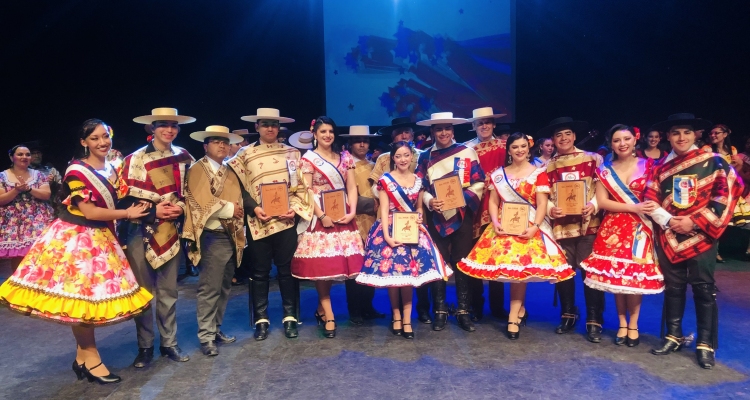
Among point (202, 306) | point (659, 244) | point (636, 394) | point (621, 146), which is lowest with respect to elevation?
point (636, 394)

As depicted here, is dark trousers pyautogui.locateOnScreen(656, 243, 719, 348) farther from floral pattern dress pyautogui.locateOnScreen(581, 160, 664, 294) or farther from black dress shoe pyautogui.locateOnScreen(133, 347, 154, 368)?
black dress shoe pyautogui.locateOnScreen(133, 347, 154, 368)

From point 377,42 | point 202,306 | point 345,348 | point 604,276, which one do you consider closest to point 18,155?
point 202,306

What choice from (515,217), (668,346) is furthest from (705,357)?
(515,217)

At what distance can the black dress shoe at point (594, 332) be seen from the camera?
140 inches

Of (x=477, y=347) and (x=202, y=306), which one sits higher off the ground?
(x=202, y=306)

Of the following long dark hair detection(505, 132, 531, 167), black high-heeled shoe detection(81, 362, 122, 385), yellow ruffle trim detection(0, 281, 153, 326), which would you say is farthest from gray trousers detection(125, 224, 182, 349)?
long dark hair detection(505, 132, 531, 167)

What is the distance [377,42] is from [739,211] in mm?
5173

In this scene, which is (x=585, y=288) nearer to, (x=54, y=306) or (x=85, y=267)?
(x=85, y=267)

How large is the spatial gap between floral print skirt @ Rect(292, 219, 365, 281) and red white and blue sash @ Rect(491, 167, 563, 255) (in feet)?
3.76

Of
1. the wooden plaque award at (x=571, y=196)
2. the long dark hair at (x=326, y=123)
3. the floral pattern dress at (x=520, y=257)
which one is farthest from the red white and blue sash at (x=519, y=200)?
the long dark hair at (x=326, y=123)

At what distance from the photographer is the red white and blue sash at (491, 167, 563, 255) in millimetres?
3555

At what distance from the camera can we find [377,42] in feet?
24.8

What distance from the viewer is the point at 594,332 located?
3592mm

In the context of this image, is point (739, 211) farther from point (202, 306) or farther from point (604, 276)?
point (202, 306)
